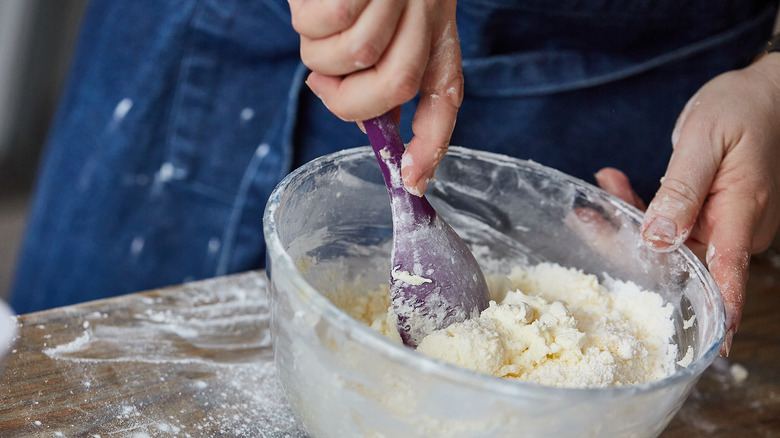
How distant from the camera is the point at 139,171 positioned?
43.6 inches

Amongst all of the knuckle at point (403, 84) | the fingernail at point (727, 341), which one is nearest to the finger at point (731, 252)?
the fingernail at point (727, 341)

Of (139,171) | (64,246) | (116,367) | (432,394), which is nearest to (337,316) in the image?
(432,394)

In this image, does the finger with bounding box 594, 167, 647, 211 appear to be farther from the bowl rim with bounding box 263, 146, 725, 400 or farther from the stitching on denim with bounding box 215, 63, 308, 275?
the stitching on denim with bounding box 215, 63, 308, 275

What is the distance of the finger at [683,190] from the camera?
2.37 ft

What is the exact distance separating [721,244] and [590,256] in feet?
0.48

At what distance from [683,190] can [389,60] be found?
1.26 feet

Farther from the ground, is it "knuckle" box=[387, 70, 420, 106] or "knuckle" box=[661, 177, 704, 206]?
"knuckle" box=[387, 70, 420, 106]

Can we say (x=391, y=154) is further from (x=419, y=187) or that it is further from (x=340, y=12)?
(x=340, y=12)

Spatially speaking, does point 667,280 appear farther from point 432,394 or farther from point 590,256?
point 432,394

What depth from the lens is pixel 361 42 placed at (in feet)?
1.76

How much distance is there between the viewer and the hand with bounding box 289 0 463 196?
1.76 feet

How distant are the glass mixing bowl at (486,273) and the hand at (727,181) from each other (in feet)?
0.12

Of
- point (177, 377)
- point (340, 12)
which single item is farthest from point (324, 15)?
point (177, 377)

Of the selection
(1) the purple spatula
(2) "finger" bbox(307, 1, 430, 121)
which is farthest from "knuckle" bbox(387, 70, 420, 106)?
(1) the purple spatula
